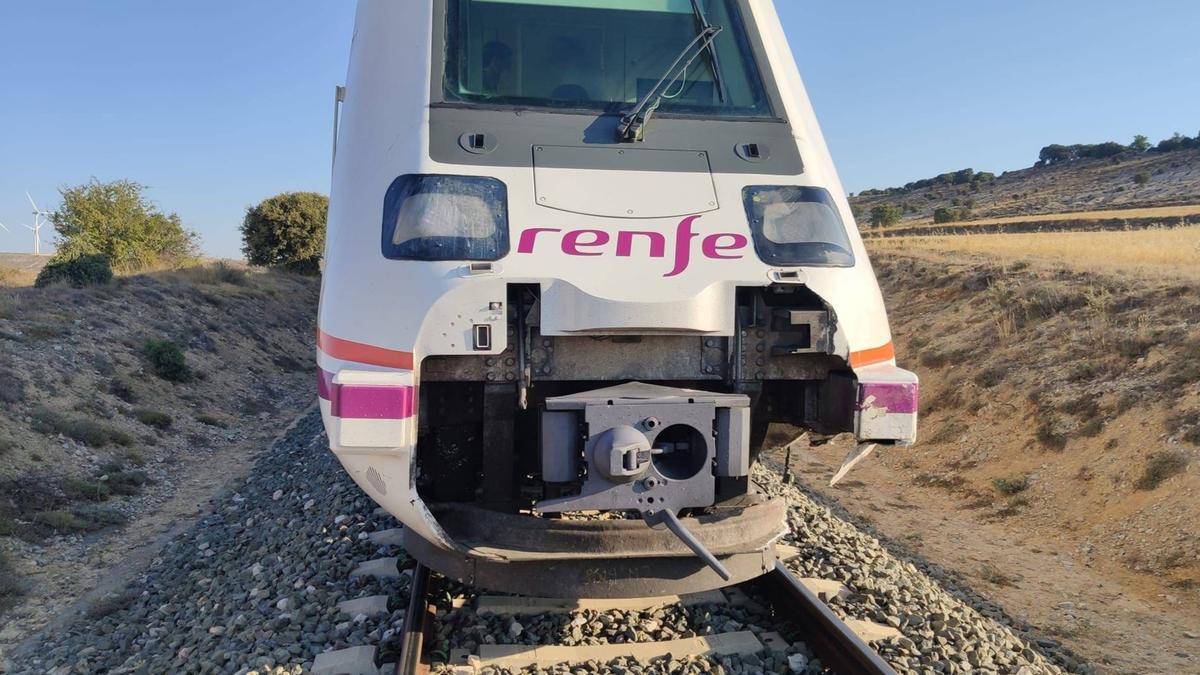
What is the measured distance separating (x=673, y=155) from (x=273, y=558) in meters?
3.85

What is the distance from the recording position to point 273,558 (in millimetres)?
5965

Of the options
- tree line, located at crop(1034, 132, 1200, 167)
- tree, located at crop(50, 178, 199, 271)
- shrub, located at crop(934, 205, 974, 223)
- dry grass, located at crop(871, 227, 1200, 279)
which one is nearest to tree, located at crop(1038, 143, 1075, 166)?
tree line, located at crop(1034, 132, 1200, 167)

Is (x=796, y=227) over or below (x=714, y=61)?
below

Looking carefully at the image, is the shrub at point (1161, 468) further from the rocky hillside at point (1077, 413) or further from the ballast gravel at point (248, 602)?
the ballast gravel at point (248, 602)

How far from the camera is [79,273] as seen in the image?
22.5 meters

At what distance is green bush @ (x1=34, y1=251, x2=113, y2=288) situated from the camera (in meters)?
22.0

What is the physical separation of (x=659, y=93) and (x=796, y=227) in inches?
Result: 44.1

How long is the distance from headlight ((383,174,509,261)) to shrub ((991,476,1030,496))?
25.4 feet

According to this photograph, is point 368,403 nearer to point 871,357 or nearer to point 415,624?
point 415,624

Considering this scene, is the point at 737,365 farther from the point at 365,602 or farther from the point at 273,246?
the point at 273,246

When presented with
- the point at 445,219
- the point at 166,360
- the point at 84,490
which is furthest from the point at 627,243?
the point at 166,360

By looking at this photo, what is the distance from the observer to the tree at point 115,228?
106 ft

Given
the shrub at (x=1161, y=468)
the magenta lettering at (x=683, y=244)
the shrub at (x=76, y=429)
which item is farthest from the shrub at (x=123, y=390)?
the shrub at (x=1161, y=468)

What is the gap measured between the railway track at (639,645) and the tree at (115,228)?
30669 mm
